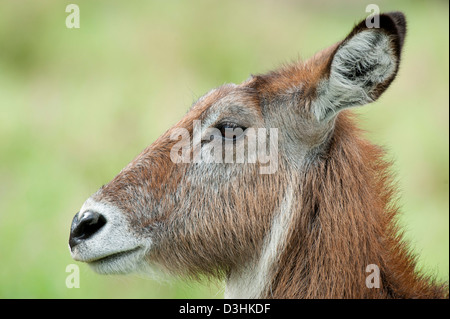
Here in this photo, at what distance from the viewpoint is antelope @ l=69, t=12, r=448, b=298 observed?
498 centimetres

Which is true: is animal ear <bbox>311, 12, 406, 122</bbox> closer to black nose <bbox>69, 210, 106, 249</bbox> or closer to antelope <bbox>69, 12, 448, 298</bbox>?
antelope <bbox>69, 12, 448, 298</bbox>

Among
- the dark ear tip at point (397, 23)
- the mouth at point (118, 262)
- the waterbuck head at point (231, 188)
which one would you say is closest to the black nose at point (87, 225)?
the waterbuck head at point (231, 188)

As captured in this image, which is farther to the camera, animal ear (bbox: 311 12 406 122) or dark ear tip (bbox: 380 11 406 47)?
animal ear (bbox: 311 12 406 122)

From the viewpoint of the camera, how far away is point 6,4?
603 inches

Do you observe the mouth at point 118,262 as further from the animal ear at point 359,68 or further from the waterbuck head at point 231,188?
the animal ear at point 359,68

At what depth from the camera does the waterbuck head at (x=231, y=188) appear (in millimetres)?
4977

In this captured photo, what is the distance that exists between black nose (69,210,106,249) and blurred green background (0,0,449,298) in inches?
176

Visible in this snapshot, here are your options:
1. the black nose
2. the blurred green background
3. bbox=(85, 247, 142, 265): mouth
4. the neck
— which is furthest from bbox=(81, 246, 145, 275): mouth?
the blurred green background

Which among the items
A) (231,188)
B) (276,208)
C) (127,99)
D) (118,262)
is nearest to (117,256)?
(118,262)

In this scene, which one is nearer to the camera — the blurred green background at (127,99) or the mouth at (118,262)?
the mouth at (118,262)

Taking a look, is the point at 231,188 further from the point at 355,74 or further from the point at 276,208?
the point at 355,74

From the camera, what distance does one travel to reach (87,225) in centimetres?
497
